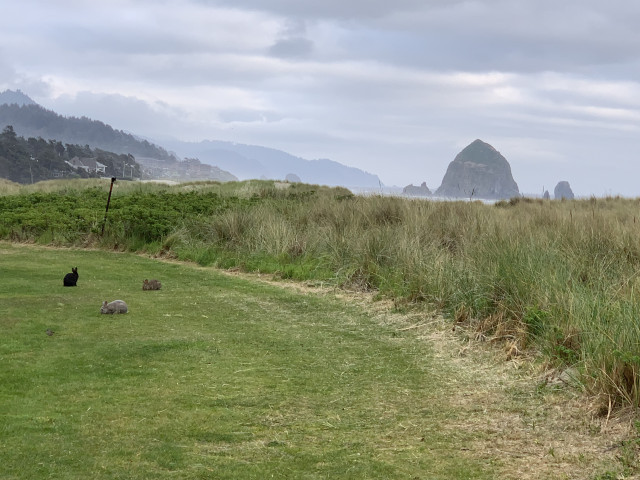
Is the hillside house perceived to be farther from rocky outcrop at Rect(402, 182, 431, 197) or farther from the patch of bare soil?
the patch of bare soil

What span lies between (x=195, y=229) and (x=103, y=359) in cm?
1052

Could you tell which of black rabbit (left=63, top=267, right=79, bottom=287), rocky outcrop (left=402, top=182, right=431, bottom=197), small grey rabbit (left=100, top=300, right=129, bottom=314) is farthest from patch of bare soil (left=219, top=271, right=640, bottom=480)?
rocky outcrop (left=402, top=182, right=431, bottom=197)

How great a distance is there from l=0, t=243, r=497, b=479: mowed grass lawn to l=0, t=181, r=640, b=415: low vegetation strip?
3.83 ft

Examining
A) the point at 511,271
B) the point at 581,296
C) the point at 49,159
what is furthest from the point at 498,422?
the point at 49,159

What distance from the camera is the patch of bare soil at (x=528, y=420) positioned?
4.38 meters

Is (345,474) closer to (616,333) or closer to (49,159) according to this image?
(616,333)

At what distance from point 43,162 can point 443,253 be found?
134m

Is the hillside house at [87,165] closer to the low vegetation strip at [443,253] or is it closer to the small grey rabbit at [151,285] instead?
the low vegetation strip at [443,253]

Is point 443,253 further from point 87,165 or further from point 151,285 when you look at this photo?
point 87,165

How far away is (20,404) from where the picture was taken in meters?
5.19

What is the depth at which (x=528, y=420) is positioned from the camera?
207 inches

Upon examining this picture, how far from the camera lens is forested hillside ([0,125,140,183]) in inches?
4877

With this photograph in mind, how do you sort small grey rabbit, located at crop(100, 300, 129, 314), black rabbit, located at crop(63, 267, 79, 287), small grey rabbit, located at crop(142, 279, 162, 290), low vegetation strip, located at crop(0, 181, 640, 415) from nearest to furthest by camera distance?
low vegetation strip, located at crop(0, 181, 640, 415) < small grey rabbit, located at crop(100, 300, 129, 314) < black rabbit, located at crop(63, 267, 79, 287) < small grey rabbit, located at crop(142, 279, 162, 290)

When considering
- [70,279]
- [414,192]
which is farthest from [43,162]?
[70,279]
